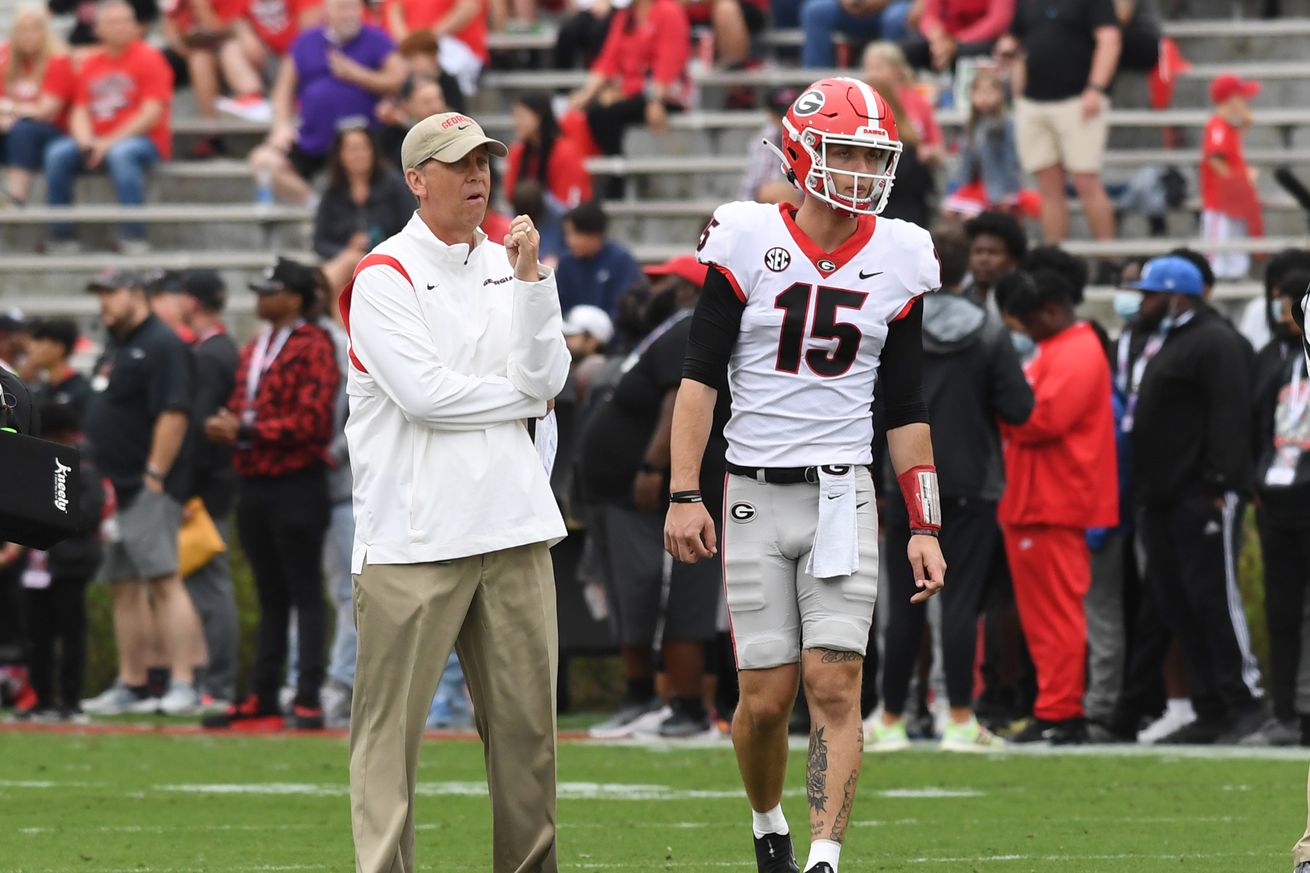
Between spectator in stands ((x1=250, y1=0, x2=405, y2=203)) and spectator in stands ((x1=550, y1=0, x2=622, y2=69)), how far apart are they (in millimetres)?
2054

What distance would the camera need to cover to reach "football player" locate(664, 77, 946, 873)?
6910 mm

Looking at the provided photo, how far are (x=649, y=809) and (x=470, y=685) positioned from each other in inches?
120

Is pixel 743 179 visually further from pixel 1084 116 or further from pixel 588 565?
pixel 588 565

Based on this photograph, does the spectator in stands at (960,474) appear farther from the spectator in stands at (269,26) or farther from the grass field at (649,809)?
the spectator in stands at (269,26)

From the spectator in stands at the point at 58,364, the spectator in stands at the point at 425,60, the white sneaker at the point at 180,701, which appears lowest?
the white sneaker at the point at 180,701

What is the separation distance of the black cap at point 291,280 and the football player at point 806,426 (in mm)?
6204

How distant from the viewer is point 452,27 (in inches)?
786

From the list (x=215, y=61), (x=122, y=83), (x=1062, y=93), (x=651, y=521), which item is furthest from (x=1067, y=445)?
(x=215, y=61)

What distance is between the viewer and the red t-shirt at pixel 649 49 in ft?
62.1

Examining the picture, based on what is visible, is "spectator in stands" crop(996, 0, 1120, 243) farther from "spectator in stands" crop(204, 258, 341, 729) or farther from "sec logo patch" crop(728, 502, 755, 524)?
"sec logo patch" crop(728, 502, 755, 524)

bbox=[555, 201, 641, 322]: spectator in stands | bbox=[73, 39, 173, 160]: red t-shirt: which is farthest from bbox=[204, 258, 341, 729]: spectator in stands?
bbox=[73, 39, 173, 160]: red t-shirt

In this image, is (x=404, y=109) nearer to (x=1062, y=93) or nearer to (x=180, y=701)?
(x=1062, y=93)

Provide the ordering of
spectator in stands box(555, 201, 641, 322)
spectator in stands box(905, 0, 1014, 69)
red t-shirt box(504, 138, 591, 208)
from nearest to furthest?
spectator in stands box(555, 201, 641, 322), red t-shirt box(504, 138, 591, 208), spectator in stands box(905, 0, 1014, 69)

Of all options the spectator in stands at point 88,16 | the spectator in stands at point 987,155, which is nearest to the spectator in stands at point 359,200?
the spectator in stands at point 987,155
